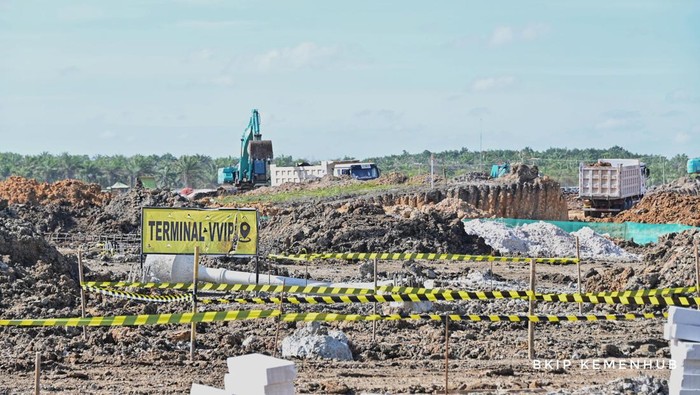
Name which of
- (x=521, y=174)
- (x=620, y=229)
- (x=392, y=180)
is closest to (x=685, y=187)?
(x=521, y=174)

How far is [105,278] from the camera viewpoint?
25328 mm

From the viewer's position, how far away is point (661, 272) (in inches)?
976

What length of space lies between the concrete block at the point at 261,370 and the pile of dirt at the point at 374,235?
28.6 metres

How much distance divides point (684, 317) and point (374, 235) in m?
27.9

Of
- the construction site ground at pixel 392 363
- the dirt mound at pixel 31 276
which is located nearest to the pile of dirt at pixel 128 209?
the dirt mound at pixel 31 276

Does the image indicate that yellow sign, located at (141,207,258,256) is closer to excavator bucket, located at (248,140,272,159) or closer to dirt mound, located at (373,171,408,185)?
dirt mound, located at (373,171,408,185)

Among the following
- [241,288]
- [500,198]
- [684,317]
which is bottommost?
[241,288]

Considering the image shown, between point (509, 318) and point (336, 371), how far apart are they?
2381mm

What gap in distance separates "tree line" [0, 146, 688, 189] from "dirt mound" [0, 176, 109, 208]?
57335 mm

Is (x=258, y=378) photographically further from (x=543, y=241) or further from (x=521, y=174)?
(x=521, y=174)

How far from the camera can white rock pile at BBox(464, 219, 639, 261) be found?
38656 millimetres

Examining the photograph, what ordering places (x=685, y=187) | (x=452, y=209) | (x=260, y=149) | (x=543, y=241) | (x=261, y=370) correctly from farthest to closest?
(x=685, y=187) < (x=260, y=149) < (x=452, y=209) < (x=543, y=241) < (x=261, y=370)

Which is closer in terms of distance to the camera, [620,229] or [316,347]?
[316,347]

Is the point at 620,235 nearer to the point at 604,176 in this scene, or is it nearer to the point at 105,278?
the point at 604,176
